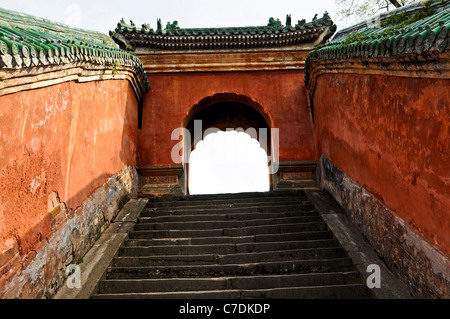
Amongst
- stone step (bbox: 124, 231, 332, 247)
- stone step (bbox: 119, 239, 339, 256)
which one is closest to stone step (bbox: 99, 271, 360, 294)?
stone step (bbox: 119, 239, 339, 256)

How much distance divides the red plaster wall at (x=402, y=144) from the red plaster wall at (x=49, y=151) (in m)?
3.88

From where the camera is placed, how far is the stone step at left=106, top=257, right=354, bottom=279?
4.20 meters

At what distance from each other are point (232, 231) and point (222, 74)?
4.73 metres

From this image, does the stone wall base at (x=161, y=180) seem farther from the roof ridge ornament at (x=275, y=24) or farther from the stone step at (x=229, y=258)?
the roof ridge ornament at (x=275, y=24)

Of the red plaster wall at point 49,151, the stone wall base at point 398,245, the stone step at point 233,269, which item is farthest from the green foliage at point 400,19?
the red plaster wall at point 49,151

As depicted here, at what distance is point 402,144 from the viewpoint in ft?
11.8

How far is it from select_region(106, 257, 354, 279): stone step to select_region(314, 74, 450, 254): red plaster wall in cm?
102

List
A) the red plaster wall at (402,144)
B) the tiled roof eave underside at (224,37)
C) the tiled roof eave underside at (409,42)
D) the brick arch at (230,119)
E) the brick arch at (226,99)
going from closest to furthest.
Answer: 1. the tiled roof eave underside at (409,42)
2. the red plaster wall at (402,144)
3. the tiled roof eave underside at (224,37)
4. the brick arch at (226,99)
5. the brick arch at (230,119)

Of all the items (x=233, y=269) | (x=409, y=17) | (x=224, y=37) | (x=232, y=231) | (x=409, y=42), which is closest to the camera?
(x=409, y=42)

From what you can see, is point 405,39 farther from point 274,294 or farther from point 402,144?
point 274,294

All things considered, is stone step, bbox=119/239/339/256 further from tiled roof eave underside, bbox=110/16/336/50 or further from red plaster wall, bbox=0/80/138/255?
tiled roof eave underside, bbox=110/16/336/50

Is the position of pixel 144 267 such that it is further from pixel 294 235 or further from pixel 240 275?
pixel 294 235

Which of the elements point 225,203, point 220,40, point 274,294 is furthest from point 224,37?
point 274,294

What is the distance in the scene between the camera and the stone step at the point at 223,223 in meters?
5.47
